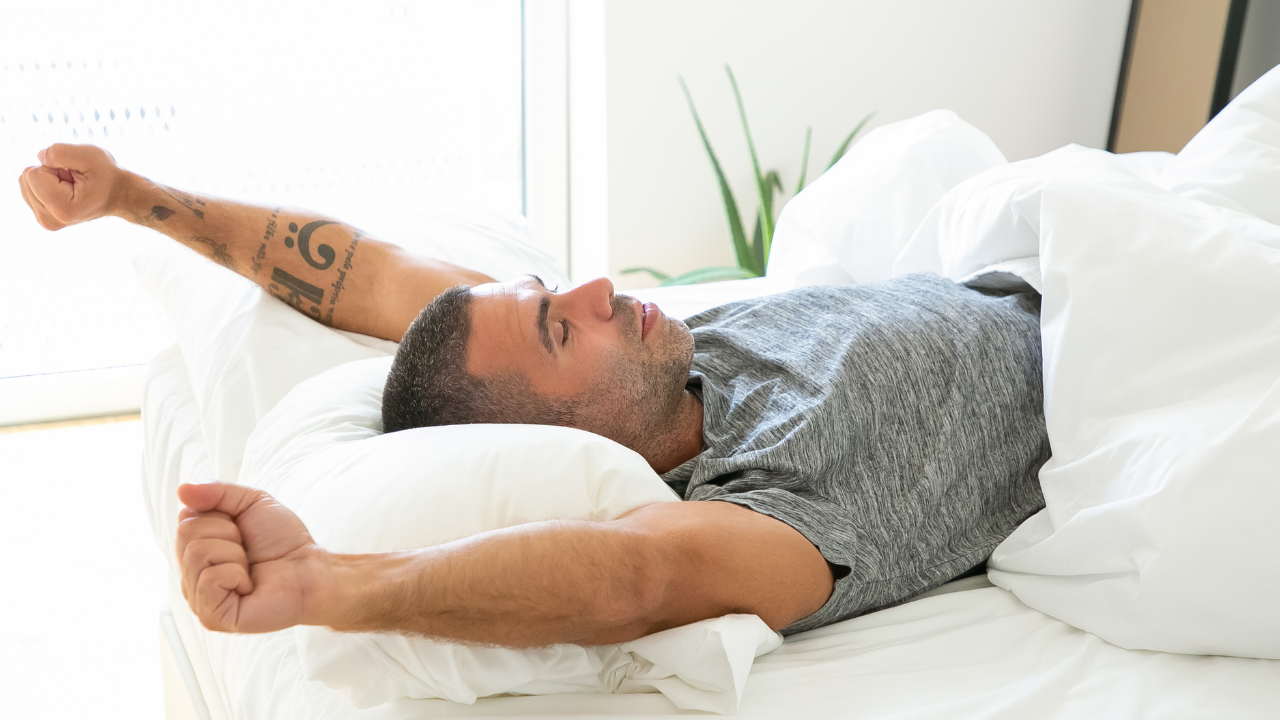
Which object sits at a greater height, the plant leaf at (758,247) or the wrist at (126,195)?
the wrist at (126,195)

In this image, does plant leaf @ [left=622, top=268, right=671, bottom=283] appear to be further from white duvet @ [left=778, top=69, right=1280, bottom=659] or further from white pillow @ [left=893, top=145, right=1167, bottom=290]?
white duvet @ [left=778, top=69, right=1280, bottom=659]

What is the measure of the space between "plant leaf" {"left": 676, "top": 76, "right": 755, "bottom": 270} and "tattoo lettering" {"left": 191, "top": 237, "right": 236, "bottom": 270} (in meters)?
1.54

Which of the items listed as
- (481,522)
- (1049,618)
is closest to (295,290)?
(481,522)

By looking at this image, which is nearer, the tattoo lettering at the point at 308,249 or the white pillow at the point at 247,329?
the white pillow at the point at 247,329

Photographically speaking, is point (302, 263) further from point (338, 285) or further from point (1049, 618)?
point (1049, 618)

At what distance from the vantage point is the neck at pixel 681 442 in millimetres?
1108

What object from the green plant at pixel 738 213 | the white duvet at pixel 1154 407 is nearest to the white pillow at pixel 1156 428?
the white duvet at pixel 1154 407

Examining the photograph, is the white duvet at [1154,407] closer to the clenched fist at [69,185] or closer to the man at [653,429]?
the man at [653,429]

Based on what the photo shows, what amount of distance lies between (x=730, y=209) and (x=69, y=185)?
5.75 ft

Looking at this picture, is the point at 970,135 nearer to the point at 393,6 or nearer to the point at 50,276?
the point at 393,6

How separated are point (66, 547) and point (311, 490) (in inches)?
61.2

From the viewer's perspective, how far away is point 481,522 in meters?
0.79

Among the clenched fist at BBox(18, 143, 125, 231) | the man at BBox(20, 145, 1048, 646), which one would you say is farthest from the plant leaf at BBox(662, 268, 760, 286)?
the clenched fist at BBox(18, 143, 125, 231)

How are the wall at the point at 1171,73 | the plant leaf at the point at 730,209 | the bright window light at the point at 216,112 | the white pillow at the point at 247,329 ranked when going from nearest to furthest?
the white pillow at the point at 247,329
the bright window light at the point at 216,112
the plant leaf at the point at 730,209
the wall at the point at 1171,73
